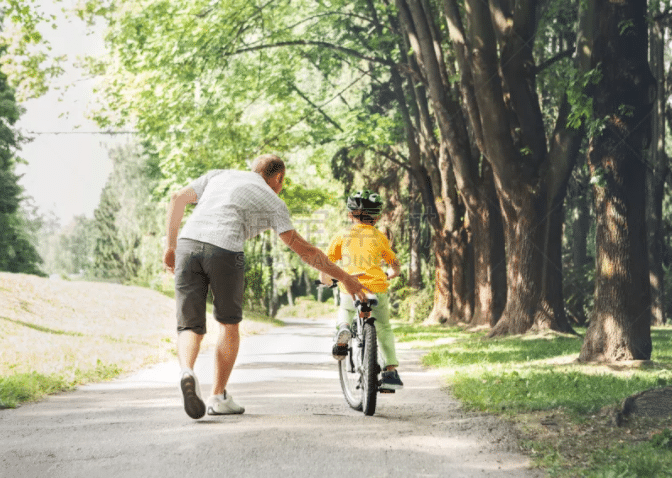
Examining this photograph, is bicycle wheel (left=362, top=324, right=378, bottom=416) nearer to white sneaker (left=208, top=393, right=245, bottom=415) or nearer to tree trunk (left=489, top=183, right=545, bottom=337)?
Result: white sneaker (left=208, top=393, right=245, bottom=415)

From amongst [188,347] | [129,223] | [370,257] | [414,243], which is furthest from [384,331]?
[129,223]

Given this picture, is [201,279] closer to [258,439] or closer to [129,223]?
[258,439]

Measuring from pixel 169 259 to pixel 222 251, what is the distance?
1.64 ft

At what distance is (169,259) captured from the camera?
6184 millimetres

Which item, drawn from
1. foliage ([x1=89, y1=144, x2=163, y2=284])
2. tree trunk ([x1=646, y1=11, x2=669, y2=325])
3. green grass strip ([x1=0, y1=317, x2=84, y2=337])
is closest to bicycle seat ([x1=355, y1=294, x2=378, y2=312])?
green grass strip ([x1=0, y1=317, x2=84, y2=337])

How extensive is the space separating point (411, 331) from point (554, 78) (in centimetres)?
714

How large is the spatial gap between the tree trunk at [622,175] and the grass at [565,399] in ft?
2.00

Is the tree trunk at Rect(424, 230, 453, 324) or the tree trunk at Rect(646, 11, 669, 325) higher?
the tree trunk at Rect(646, 11, 669, 325)

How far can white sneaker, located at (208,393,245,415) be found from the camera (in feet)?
20.6

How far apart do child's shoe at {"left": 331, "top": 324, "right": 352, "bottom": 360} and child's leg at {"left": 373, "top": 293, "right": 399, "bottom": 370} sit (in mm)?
281

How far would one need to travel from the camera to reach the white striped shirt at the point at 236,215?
5.93m

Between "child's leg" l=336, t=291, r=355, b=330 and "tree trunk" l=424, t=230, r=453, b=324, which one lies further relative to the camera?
"tree trunk" l=424, t=230, r=453, b=324

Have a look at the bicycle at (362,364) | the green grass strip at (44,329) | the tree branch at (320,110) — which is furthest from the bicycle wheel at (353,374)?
the tree branch at (320,110)

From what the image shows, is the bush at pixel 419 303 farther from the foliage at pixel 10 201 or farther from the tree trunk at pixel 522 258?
the foliage at pixel 10 201
